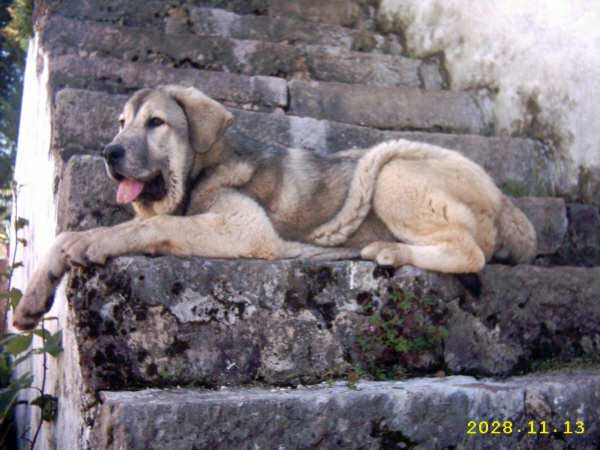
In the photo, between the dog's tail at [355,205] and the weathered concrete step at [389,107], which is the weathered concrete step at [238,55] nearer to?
the weathered concrete step at [389,107]

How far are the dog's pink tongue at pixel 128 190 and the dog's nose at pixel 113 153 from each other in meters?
0.16

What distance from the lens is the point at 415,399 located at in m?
3.16

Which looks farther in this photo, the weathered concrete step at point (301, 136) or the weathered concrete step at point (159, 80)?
the weathered concrete step at point (159, 80)

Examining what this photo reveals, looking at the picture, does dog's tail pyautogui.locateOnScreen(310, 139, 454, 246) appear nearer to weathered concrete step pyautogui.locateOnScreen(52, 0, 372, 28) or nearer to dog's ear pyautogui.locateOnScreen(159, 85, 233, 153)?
dog's ear pyautogui.locateOnScreen(159, 85, 233, 153)

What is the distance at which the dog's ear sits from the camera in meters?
3.98

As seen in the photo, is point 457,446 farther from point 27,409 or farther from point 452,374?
point 27,409

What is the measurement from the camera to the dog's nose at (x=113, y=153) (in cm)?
370

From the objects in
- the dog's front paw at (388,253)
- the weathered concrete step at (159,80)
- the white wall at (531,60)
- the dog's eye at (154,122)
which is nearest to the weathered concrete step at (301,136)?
the weathered concrete step at (159,80)

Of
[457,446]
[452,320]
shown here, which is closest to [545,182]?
[452,320]

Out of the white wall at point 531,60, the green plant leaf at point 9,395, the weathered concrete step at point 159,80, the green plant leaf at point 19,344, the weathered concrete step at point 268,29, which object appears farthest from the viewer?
the weathered concrete step at point 268,29

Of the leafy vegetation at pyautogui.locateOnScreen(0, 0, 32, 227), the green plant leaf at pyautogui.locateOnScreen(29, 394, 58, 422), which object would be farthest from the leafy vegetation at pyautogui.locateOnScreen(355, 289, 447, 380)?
the leafy vegetation at pyautogui.locateOnScreen(0, 0, 32, 227)

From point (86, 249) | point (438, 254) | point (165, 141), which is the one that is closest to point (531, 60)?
point (438, 254)

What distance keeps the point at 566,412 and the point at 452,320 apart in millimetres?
745

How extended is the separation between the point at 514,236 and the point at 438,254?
76 cm
